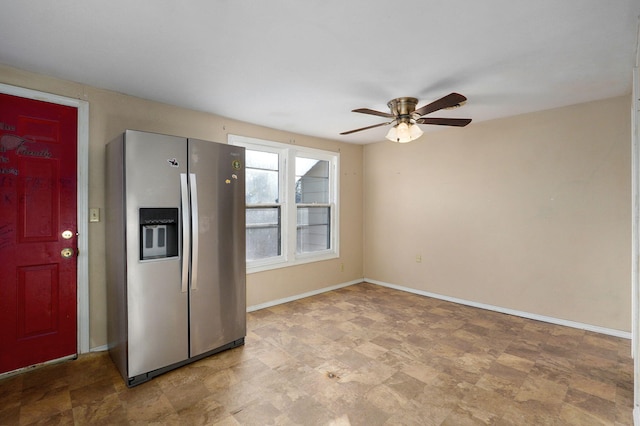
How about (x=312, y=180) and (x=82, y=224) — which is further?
(x=312, y=180)

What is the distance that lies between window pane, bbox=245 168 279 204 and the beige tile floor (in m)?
1.62

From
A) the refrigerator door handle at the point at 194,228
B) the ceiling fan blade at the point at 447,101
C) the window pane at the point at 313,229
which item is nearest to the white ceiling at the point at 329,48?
the ceiling fan blade at the point at 447,101

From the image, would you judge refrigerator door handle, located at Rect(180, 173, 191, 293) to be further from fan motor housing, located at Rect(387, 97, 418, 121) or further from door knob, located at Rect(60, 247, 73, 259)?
fan motor housing, located at Rect(387, 97, 418, 121)

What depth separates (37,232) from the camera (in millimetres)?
2416

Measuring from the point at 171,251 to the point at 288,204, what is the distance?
198 cm

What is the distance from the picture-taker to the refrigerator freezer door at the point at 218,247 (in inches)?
99.7

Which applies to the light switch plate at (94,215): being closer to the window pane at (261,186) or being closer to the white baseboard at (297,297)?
the window pane at (261,186)

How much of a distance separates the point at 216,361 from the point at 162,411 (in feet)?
2.14

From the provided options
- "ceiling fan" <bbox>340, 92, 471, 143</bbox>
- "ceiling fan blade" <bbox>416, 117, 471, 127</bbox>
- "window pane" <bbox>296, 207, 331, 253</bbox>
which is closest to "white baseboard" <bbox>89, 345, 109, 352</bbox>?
"window pane" <bbox>296, 207, 331, 253</bbox>

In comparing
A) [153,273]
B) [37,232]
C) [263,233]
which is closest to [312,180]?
[263,233]

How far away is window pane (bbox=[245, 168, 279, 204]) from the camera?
12.7 ft

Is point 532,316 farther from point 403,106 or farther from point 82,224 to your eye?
point 82,224

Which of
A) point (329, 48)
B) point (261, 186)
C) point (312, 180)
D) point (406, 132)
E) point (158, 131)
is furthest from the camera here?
point (312, 180)

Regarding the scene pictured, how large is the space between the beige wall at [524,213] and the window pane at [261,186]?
1.95m
